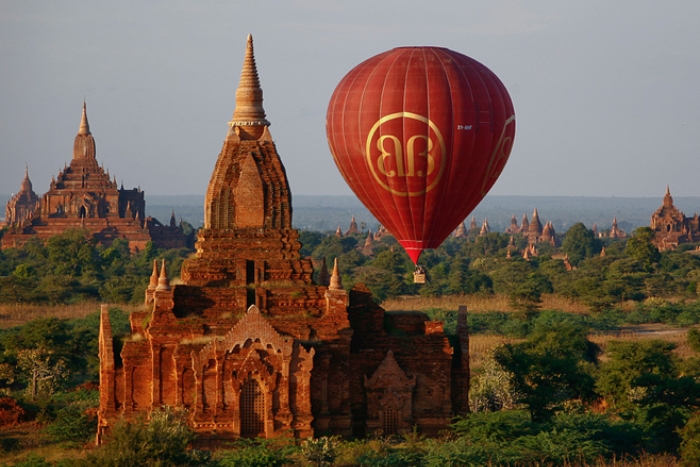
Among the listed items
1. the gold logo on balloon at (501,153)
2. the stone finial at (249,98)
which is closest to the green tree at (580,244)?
the gold logo on balloon at (501,153)

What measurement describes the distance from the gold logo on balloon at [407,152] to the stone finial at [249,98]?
3.43 meters

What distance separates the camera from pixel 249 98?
30656mm

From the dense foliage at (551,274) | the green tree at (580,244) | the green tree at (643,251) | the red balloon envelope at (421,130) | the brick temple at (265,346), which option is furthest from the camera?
the green tree at (580,244)

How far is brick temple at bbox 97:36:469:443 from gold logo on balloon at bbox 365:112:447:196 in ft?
12.2

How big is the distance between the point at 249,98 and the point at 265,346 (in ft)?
19.4

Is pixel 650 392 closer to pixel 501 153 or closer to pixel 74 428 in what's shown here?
pixel 501 153

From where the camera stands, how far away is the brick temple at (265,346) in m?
27.3

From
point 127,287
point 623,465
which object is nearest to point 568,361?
point 623,465

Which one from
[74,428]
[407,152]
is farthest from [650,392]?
[74,428]

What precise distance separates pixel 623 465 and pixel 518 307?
33.4 metres

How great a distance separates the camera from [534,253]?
376ft

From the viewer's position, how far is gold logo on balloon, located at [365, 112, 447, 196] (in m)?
32.8

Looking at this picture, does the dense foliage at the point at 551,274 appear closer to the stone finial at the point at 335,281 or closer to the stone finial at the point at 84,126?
the stone finial at the point at 84,126

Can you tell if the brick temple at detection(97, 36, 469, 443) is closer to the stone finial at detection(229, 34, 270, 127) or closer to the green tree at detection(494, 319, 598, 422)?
the stone finial at detection(229, 34, 270, 127)
